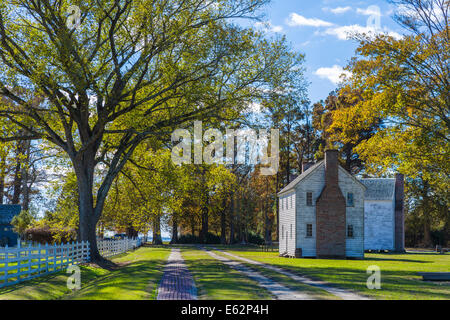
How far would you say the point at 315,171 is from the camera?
4222 centimetres

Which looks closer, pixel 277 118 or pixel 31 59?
pixel 31 59

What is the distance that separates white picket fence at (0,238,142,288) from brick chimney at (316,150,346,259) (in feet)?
68.2

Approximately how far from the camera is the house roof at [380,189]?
2164 inches

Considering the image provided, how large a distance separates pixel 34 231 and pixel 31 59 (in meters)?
31.3

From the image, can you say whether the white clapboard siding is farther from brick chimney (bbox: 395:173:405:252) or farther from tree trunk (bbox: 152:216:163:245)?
brick chimney (bbox: 395:173:405:252)

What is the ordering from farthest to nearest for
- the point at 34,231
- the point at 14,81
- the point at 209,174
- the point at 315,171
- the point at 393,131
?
the point at 34,231 < the point at 315,171 < the point at 209,174 < the point at 393,131 < the point at 14,81

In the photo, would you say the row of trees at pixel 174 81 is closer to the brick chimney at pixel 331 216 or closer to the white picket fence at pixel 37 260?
the white picket fence at pixel 37 260

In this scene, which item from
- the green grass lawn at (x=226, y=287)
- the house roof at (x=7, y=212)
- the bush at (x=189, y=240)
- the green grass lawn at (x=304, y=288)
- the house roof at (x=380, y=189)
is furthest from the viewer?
the bush at (x=189, y=240)

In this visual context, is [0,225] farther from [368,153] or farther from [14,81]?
[368,153]

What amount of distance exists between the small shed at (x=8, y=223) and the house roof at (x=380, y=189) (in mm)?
36950

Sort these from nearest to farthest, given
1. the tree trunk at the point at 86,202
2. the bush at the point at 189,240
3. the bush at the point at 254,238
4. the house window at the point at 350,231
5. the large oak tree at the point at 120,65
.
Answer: the large oak tree at the point at 120,65, the tree trunk at the point at 86,202, the house window at the point at 350,231, the bush at the point at 189,240, the bush at the point at 254,238

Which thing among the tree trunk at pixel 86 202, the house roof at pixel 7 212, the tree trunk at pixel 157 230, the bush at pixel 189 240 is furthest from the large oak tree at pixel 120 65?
the bush at pixel 189 240
